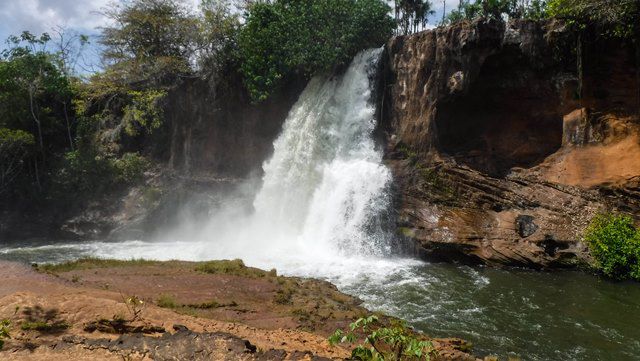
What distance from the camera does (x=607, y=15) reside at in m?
13.5

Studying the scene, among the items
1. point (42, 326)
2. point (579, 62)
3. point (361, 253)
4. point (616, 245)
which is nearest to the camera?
point (42, 326)

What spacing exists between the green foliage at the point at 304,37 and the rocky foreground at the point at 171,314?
12275 millimetres

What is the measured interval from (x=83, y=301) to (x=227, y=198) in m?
16.5

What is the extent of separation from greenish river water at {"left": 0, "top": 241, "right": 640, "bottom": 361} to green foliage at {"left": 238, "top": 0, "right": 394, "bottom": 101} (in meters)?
9.81

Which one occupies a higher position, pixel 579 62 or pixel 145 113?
pixel 579 62

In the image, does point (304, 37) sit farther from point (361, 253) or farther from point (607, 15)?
point (607, 15)

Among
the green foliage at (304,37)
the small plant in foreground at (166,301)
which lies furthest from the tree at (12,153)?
the small plant in foreground at (166,301)

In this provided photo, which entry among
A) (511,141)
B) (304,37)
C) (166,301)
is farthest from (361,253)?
(304,37)

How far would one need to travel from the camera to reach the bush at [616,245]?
12.4 metres

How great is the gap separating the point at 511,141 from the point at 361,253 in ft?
21.0

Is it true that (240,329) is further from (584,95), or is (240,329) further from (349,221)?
(584,95)

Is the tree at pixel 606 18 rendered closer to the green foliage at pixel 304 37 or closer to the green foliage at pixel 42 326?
the green foliage at pixel 304 37

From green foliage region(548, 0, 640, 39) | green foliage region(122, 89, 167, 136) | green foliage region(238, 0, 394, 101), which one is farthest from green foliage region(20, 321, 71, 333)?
green foliage region(122, 89, 167, 136)

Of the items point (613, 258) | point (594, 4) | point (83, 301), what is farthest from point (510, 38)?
point (83, 301)
